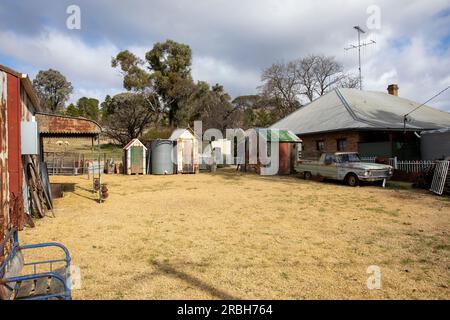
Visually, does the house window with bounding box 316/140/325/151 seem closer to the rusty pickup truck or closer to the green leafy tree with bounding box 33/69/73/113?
the rusty pickup truck

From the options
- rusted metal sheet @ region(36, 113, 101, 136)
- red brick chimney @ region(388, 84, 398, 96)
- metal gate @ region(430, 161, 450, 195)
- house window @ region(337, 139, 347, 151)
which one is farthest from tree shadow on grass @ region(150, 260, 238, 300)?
red brick chimney @ region(388, 84, 398, 96)

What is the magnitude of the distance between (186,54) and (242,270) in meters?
39.8

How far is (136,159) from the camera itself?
22.2m

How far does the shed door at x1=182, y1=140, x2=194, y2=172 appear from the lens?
74.4ft

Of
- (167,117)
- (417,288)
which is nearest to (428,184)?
(417,288)

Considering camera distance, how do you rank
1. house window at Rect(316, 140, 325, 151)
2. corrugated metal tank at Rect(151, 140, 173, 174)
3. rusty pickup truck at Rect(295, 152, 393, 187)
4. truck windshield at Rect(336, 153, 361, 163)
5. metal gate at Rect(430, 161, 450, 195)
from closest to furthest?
metal gate at Rect(430, 161, 450, 195)
rusty pickup truck at Rect(295, 152, 393, 187)
truck windshield at Rect(336, 153, 361, 163)
corrugated metal tank at Rect(151, 140, 173, 174)
house window at Rect(316, 140, 325, 151)

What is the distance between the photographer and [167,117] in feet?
135

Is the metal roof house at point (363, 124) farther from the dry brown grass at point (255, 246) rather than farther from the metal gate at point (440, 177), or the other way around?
the dry brown grass at point (255, 246)

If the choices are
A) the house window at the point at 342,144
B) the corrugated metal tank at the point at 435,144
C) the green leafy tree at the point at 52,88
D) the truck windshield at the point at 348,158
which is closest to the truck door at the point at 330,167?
the truck windshield at the point at 348,158

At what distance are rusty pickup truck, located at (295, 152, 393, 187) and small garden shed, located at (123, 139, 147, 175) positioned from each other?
465 inches

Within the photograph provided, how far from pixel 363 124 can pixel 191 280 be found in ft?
60.4

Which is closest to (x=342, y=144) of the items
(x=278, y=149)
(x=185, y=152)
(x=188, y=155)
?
(x=278, y=149)

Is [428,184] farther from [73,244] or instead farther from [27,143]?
[27,143]

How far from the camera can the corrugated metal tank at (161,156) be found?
22.0 metres
